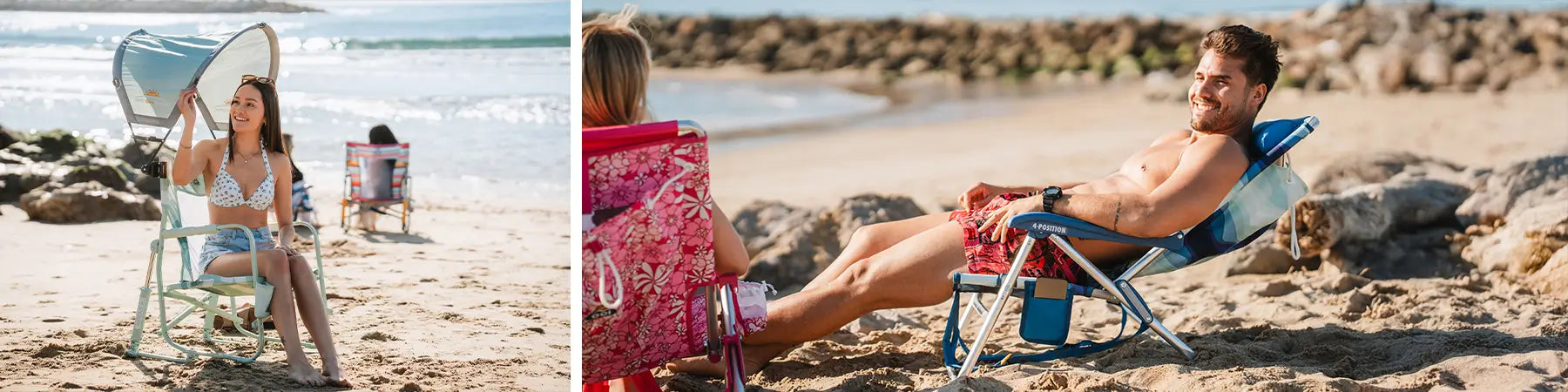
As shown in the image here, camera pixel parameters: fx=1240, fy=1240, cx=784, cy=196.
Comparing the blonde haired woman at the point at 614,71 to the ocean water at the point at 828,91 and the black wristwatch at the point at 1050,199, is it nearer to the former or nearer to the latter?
the black wristwatch at the point at 1050,199

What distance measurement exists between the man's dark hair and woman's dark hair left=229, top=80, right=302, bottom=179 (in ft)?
8.86

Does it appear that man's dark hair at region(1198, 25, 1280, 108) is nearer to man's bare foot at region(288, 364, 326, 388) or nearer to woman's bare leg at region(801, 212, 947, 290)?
woman's bare leg at region(801, 212, 947, 290)

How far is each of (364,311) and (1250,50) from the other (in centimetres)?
329

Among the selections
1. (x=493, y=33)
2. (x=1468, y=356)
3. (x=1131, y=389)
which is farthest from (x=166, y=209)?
(x=493, y=33)

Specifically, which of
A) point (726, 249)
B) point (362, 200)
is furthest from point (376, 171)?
point (726, 249)

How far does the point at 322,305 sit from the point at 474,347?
0.76m

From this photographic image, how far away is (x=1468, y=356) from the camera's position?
11.2ft

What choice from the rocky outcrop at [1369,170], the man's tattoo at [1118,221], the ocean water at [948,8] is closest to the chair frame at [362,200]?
the man's tattoo at [1118,221]

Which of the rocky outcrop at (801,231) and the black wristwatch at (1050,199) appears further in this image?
the rocky outcrop at (801,231)

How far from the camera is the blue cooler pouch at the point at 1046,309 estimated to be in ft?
11.0

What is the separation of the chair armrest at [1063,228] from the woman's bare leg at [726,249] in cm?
72

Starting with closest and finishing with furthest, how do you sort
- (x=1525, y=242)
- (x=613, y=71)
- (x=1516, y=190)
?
(x=613, y=71) → (x=1525, y=242) → (x=1516, y=190)

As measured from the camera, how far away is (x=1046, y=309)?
11.1 ft

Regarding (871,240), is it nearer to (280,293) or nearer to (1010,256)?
(1010,256)
